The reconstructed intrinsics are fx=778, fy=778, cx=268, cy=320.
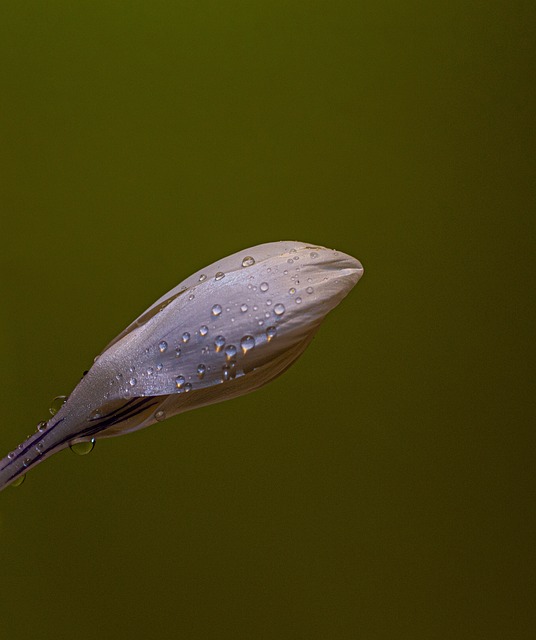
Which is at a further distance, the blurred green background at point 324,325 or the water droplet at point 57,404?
the blurred green background at point 324,325

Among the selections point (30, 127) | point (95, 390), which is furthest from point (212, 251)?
point (95, 390)

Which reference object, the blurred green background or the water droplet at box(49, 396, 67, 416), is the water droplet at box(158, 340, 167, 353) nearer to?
the water droplet at box(49, 396, 67, 416)

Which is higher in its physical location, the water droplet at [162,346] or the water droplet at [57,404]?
the water droplet at [162,346]

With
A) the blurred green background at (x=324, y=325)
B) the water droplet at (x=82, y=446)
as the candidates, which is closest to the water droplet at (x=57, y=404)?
the water droplet at (x=82, y=446)

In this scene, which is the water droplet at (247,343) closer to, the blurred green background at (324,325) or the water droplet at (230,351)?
the water droplet at (230,351)

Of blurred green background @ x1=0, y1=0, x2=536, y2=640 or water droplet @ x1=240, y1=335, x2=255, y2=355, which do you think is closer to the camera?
water droplet @ x1=240, y1=335, x2=255, y2=355

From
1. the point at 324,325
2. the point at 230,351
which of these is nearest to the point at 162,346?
the point at 230,351

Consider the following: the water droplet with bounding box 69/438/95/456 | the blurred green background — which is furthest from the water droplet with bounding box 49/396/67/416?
the blurred green background

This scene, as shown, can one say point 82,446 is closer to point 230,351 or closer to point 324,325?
point 230,351
